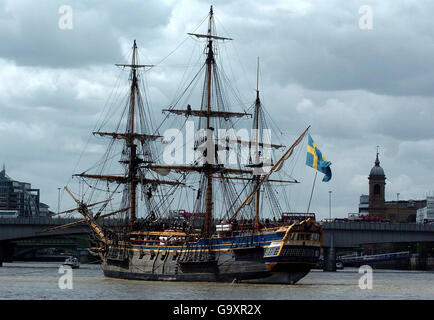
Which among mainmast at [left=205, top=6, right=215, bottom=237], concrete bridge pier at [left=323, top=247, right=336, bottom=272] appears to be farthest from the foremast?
concrete bridge pier at [left=323, top=247, right=336, bottom=272]

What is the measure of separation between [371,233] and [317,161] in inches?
3055

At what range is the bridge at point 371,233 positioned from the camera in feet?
561

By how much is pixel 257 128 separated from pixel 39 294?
3925 cm

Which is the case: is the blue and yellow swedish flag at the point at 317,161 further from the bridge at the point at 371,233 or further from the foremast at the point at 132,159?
the bridge at the point at 371,233

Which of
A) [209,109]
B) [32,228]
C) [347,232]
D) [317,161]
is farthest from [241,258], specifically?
[32,228]

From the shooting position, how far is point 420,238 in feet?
566

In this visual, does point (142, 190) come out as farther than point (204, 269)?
Yes

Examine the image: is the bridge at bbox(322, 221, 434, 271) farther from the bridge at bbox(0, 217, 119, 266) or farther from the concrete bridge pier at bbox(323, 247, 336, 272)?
the bridge at bbox(0, 217, 119, 266)

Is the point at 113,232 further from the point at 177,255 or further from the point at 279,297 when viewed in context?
the point at 279,297

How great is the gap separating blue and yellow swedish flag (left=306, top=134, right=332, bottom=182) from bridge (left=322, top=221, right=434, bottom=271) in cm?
7353

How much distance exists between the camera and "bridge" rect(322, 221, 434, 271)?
561ft

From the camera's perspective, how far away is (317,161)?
9762cm

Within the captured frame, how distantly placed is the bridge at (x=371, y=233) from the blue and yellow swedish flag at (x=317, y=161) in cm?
7353
